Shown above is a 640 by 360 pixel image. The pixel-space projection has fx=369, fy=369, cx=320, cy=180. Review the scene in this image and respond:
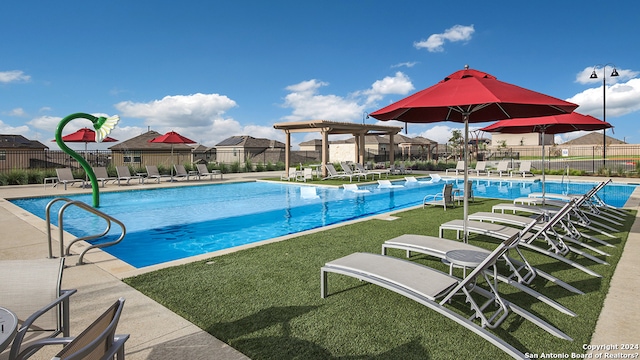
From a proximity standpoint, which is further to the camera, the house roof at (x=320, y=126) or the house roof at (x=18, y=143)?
the house roof at (x=18, y=143)

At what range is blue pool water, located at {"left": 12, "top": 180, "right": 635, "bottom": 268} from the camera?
Result: 27.0ft

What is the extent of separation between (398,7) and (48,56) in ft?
62.2

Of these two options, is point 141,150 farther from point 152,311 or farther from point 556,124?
point 152,311

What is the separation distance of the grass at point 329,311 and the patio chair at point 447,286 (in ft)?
0.47

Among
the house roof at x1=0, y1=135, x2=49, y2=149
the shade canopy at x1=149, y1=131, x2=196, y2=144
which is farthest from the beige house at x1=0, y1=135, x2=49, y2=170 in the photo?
the shade canopy at x1=149, y1=131, x2=196, y2=144

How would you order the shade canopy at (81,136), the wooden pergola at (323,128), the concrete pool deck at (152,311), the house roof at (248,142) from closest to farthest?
the concrete pool deck at (152,311), the shade canopy at (81,136), the wooden pergola at (323,128), the house roof at (248,142)

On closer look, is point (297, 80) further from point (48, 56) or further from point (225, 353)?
point (225, 353)

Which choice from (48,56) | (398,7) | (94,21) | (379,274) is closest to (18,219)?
(379,274)

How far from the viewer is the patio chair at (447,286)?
9.63 feet

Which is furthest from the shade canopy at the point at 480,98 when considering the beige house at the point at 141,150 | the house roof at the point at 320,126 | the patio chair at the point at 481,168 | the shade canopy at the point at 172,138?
the beige house at the point at 141,150

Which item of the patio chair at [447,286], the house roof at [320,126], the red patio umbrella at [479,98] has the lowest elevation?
the patio chair at [447,286]

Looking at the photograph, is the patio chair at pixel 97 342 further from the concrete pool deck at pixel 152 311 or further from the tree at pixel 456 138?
the tree at pixel 456 138

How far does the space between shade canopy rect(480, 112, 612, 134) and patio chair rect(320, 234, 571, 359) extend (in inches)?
209

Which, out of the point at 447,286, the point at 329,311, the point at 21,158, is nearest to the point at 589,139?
the point at 447,286
